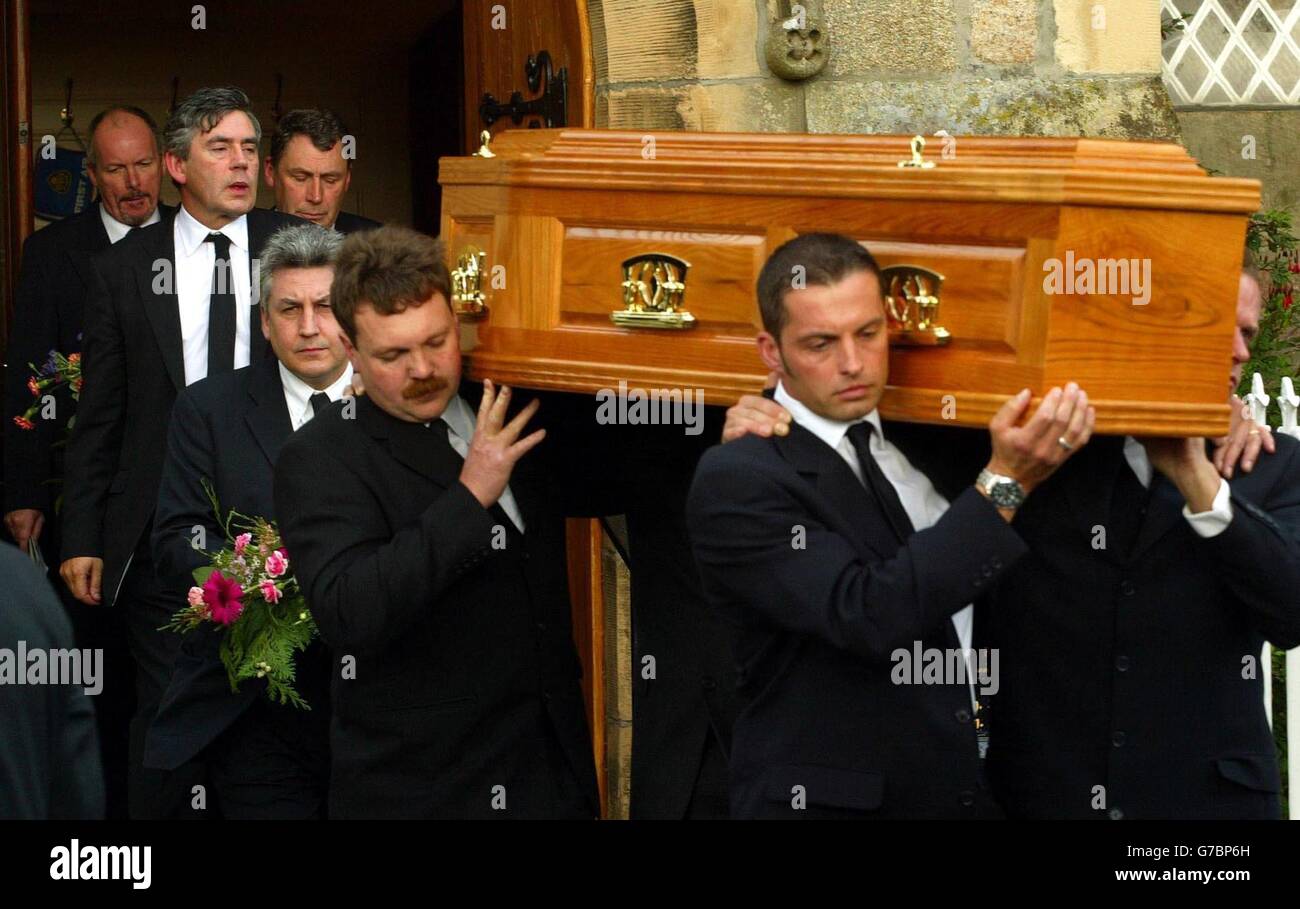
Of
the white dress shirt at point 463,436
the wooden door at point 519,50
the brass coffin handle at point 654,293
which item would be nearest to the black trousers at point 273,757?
the white dress shirt at point 463,436

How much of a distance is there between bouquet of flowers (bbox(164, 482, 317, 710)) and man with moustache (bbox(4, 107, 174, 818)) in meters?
2.06

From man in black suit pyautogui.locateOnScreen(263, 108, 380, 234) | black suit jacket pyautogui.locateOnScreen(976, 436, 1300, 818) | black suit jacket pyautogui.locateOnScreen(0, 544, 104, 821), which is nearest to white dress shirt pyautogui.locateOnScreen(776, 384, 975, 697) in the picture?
black suit jacket pyautogui.locateOnScreen(976, 436, 1300, 818)

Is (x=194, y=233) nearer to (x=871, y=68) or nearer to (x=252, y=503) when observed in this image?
(x=252, y=503)

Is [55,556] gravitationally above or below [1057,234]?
below

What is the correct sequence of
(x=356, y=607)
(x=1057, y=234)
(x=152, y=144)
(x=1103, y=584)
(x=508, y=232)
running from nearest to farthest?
1. (x=1057, y=234)
2. (x=1103, y=584)
3. (x=356, y=607)
4. (x=508, y=232)
5. (x=152, y=144)

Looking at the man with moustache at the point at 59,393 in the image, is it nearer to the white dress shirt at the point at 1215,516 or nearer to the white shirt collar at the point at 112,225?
the white shirt collar at the point at 112,225

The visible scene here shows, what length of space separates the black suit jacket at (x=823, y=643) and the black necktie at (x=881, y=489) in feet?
0.06

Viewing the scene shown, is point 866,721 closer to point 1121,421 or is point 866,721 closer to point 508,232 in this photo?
point 1121,421

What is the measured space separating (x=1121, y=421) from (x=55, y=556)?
5.05 meters

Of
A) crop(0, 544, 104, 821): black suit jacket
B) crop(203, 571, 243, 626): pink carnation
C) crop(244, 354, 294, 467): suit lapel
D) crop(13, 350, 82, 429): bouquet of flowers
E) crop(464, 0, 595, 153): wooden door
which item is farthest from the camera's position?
crop(13, 350, 82, 429): bouquet of flowers

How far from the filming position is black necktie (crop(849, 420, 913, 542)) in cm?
357

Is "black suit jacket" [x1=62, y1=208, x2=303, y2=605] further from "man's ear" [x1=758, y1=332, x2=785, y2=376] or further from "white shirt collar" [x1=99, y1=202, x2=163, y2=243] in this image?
"man's ear" [x1=758, y1=332, x2=785, y2=376]
